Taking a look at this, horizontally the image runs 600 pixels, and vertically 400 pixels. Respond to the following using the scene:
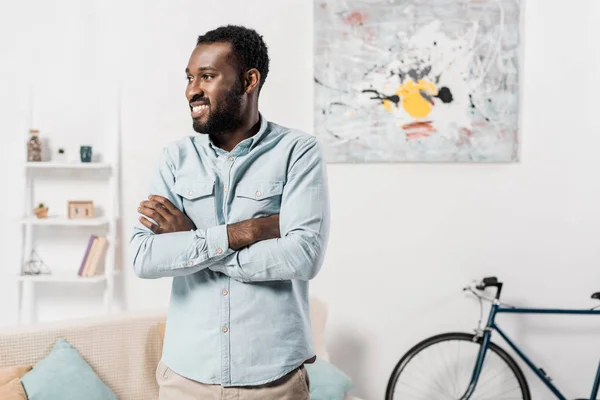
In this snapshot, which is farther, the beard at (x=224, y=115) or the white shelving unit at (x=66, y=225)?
the white shelving unit at (x=66, y=225)

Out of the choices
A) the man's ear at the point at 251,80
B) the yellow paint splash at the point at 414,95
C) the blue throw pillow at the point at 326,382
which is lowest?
the blue throw pillow at the point at 326,382

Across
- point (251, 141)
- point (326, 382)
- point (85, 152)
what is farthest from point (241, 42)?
point (85, 152)

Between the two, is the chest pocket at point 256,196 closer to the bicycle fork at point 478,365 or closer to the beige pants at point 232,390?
the beige pants at point 232,390

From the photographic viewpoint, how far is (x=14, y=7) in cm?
333

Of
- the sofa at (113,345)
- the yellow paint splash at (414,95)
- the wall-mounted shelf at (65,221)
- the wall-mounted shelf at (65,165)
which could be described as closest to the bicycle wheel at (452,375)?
the yellow paint splash at (414,95)

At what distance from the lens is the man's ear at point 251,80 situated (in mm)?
1614

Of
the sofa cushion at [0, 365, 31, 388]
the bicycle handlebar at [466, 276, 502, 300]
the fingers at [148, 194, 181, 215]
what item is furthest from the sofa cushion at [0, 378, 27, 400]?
the bicycle handlebar at [466, 276, 502, 300]

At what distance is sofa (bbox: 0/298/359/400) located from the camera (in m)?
2.41

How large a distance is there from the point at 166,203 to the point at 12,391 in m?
1.02

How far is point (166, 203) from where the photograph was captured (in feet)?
5.36

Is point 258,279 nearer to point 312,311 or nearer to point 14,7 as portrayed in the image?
point 312,311

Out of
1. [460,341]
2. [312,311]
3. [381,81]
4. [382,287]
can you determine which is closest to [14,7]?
[381,81]

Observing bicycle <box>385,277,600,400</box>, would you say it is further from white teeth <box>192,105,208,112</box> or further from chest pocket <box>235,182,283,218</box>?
white teeth <box>192,105,208,112</box>

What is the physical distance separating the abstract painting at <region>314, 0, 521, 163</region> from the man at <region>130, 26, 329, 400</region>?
1.73 m
